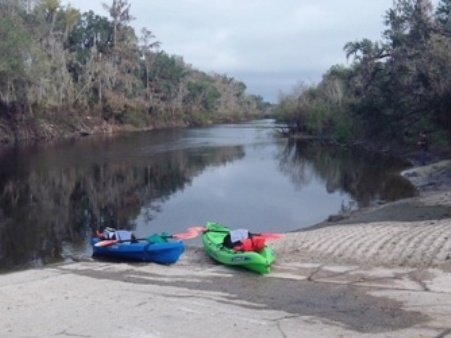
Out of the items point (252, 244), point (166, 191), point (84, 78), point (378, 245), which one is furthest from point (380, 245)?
point (84, 78)

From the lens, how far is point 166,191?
2845cm

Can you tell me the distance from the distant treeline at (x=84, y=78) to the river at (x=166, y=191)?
7.20 m

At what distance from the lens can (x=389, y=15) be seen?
30.6 metres

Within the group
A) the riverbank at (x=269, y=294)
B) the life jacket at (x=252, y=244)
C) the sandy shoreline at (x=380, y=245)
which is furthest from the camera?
the life jacket at (x=252, y=244)

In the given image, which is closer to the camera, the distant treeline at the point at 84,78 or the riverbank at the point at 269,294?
the riverbank at the point at 269,294

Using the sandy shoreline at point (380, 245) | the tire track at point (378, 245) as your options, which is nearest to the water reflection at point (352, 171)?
the sandy shoreline at point (380, 245)

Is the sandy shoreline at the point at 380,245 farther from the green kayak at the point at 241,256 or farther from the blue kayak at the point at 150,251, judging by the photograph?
the blue kayak at the point at 150,251

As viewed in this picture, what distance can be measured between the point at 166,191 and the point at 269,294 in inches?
742

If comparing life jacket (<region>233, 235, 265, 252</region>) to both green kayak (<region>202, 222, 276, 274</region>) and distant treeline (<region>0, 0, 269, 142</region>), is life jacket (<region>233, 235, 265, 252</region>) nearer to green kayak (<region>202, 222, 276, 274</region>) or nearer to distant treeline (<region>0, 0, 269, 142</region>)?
green kayak (<region>202, 222, 276, 274</region>)

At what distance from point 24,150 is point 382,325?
43.7 meters

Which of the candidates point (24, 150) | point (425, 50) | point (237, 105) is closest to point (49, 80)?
point (24, 150)

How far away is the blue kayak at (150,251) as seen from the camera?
13094mm

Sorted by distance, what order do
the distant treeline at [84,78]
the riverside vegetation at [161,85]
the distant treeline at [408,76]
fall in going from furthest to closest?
the distant treeline at [84,78] < the riverside vegetation at [161,85] < the distant treeline at [408,76]

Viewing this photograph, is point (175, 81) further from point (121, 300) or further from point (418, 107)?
point (121, 300)
